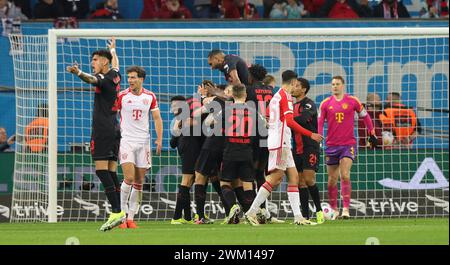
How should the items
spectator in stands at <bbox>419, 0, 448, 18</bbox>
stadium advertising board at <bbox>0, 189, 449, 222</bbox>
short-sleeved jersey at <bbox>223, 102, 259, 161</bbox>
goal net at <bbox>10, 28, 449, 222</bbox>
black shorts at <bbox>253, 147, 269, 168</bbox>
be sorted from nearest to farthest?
short-sleeved jersey at <bbox>223, 102, 259, 161</bbox>, black shorts at <bbox>253, 147, 269, 168</bbox>, goal net at <bbox>10, 28, 449, 222</bbox>, stadium advertising board at <bbox>0, 189, 449, 222</bbox>, spectator in stands at <bbox>419, 0, 448, 18</bbox>

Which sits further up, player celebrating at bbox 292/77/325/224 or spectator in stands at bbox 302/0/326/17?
spectator in stands at bbox 302/0/326/17

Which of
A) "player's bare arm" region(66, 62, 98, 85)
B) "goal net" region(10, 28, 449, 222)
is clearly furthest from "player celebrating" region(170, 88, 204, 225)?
"player's bare arm" region(66, 62, 98, 85)

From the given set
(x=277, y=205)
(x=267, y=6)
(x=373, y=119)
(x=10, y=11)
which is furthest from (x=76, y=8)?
(x=373, y=119)

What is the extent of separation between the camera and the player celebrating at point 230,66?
16.6 m

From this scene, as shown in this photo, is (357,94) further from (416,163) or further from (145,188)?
(145,188)

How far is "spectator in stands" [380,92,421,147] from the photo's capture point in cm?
1984

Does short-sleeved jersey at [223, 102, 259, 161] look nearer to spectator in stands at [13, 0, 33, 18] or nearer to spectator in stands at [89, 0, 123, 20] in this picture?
spectator in stands at [89, 0, 123, 20]

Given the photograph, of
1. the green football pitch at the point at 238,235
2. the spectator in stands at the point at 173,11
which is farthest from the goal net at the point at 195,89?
the green football pitch at the point at 238,235

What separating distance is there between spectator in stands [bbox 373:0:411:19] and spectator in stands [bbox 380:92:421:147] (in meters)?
2.92

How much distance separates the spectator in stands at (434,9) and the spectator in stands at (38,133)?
27.2 feet

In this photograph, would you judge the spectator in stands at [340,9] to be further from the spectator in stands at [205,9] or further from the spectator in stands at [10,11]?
the spectator in stands at [10,11]

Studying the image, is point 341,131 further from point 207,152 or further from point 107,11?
point 107,11

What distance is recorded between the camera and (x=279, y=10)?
22656mm
